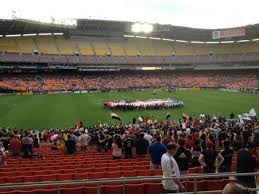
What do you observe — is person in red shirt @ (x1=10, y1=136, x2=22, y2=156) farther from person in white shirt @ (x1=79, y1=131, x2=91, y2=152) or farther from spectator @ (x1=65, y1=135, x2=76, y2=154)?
person in white shirt @ (x1=79, y1=131, x2=91, y2=152)

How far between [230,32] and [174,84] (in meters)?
20.5

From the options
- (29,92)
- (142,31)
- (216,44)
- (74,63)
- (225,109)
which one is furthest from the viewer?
(216,44)

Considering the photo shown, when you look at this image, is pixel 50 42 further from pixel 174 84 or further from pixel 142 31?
pixel 174 84

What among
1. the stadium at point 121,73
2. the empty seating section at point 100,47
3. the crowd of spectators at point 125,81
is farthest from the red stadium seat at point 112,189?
the empty seating section at point 100,47

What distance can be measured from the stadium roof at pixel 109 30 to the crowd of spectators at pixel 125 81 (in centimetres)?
874

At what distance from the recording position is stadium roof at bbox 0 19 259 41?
69.6 meters

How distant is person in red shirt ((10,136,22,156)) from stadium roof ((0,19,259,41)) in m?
53.1

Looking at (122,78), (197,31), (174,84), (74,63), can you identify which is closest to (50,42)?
(74,63)

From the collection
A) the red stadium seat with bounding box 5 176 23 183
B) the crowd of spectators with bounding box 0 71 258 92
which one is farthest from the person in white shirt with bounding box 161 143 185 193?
the crowd of spectators with bounding box 0 71 258 92

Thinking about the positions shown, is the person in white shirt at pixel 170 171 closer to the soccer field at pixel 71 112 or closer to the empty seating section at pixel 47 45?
the soccer field at pixel 71 112

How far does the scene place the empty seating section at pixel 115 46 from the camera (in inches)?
2899

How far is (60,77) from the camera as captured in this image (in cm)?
7256

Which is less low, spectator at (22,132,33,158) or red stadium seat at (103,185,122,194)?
spectator at (22,132,33,158)

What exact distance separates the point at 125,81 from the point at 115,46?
13.0 metres
